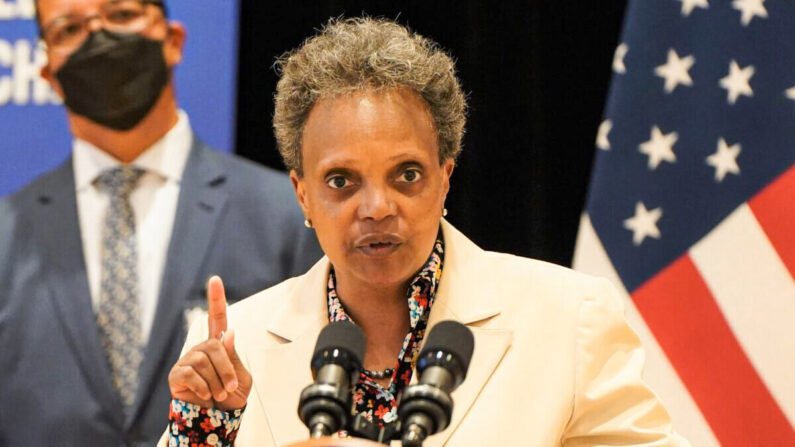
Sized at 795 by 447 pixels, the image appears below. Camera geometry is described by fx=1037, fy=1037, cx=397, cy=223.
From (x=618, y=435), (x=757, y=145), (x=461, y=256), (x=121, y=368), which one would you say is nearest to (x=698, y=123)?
(x=757, y=145)

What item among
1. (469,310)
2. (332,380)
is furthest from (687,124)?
(332,380)

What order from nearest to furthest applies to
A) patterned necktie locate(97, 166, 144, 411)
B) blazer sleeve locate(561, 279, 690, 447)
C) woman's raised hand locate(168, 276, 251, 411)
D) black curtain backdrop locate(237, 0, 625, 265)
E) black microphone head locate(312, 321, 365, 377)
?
1. black microphone head locate(312, 321, 365, 377)
2. woman's raised hand locate(168, 276, 251, 411)
3. blazer sleeve locate(561, 279, 690, 447)
4. patterned necktie locate(97, 166, 144, 411)
5. black curtain backdrop locate(237, 0, 625, 265)

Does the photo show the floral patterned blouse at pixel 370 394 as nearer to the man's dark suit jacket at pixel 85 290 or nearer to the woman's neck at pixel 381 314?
the woman's neck at pixel 381 314

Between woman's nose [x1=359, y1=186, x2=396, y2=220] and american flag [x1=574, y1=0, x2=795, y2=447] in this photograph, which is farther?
american flag [x1=574, y1=0, x2=795, y2=447]

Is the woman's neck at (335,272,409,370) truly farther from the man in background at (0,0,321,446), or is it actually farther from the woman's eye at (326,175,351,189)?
the man in background at (0,0,321,446)

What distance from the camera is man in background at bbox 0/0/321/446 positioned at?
306cm

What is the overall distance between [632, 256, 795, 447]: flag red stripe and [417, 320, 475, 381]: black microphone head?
6.01ft

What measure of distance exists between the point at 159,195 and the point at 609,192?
4.57ft

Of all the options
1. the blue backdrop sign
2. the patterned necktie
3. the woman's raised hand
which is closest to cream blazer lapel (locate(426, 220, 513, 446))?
the woman's raised hand

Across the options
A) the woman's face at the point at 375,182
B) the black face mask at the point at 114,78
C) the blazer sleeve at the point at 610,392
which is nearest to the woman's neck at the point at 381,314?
the woman's face at the point at 375,182

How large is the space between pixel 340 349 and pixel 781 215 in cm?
203

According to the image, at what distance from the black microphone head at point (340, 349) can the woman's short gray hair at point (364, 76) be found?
0.66 meters

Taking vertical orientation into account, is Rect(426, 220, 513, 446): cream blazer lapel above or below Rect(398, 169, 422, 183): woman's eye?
below

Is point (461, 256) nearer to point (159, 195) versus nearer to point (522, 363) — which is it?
point (522, 363)
